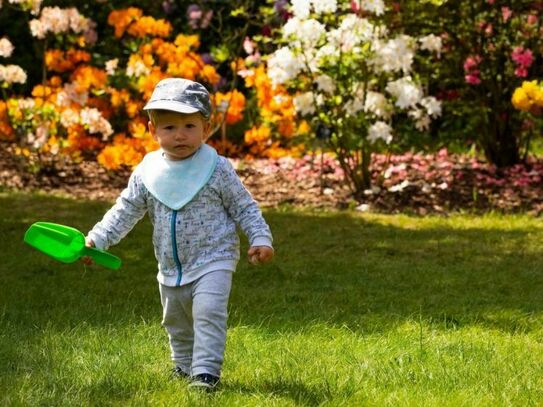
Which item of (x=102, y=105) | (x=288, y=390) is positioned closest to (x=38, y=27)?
(x=102, y=105)

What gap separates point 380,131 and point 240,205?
4.53 m

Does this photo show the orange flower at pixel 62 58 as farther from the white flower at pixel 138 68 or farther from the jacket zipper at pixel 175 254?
the jacket zipper at pixel 175 254

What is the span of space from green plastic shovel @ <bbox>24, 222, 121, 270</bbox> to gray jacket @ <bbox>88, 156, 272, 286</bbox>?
8cm

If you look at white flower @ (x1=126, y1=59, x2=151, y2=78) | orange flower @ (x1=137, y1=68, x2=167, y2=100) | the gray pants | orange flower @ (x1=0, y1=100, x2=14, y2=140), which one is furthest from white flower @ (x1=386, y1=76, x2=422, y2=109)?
the gray pants

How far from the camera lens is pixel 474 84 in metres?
9.30

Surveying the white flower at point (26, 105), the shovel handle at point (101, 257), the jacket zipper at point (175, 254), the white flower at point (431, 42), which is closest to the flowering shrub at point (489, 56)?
the white flower at point (431, 42)

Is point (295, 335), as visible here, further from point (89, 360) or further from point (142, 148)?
point (142, 148)

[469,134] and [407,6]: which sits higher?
[407,6]

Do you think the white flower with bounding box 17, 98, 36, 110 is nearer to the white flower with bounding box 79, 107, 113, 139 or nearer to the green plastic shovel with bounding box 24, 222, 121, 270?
the white flower with bounding box 79, 107, 113, 139

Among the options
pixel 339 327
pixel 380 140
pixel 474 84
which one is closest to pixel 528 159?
pixel 474 84

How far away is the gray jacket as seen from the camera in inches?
142

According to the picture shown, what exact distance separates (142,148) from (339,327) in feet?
16.3

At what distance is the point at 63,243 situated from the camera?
361cm

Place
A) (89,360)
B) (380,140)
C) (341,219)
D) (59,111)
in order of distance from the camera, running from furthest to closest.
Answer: (59,111) → (380,140) → (341,219) → (89,360)
